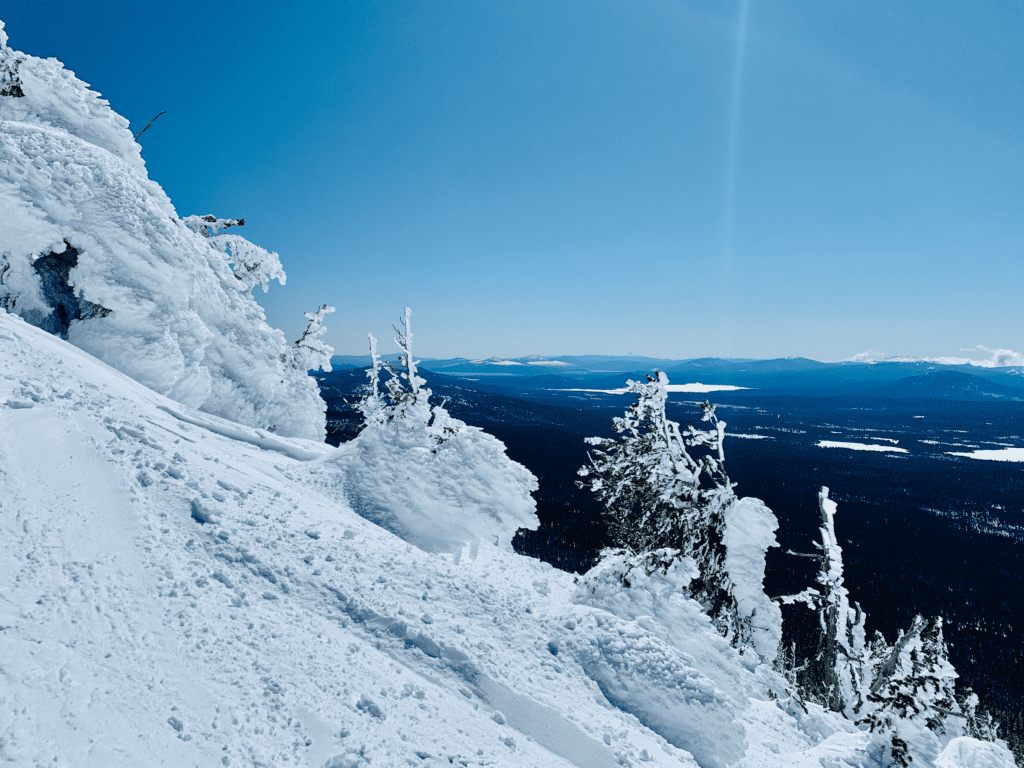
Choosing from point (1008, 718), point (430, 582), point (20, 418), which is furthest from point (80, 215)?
point (1008, 718)

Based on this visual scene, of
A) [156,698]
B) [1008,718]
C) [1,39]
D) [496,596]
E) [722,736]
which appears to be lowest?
[1008,718]

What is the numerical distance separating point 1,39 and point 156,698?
74.8ft

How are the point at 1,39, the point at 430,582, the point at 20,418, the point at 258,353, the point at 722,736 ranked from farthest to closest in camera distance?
the point at 258,353, the point at 1,39, the point at 430,582, the point at 722,736, the point at 20,418

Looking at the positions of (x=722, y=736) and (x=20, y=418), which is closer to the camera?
(x=20, y=418)

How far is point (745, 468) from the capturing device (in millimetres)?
169750

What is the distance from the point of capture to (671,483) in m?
15.3

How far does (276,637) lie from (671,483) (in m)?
12.0

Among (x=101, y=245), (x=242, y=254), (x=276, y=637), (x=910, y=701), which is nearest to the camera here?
(x=276, y=637)

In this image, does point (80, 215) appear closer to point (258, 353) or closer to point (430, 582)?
point (258, 353)

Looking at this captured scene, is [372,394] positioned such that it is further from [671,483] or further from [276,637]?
[276,637]

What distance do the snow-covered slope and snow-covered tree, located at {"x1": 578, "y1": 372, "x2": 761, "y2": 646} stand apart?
14.8 feet

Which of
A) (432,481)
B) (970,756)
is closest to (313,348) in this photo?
(432,481)

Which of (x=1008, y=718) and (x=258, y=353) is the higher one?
(x=258, y=353)

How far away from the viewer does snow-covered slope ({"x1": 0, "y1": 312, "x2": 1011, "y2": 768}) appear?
4.85 meters
